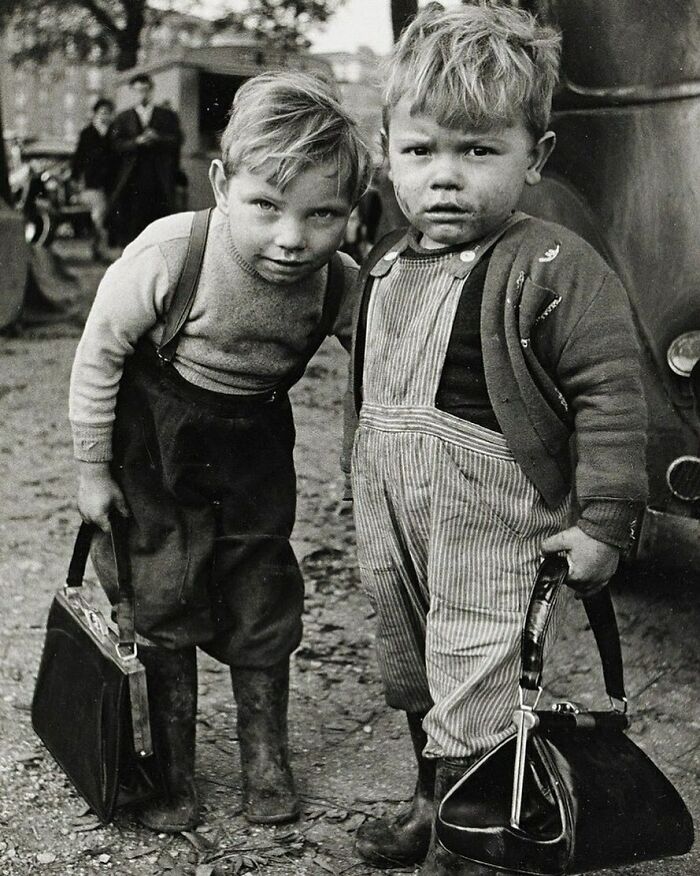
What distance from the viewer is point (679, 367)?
279 centimetres

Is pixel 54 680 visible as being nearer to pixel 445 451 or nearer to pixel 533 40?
pixel 445 451

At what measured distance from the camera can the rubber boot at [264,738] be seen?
2.44 meters

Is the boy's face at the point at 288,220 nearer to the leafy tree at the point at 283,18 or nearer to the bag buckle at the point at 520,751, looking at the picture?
the bag buckle at the point at 520,751

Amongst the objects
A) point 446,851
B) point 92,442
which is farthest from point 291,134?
point 446,851

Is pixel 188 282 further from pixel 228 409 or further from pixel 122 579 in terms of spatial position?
pixel 122 579

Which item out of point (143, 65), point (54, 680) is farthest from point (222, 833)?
point (143, 65)

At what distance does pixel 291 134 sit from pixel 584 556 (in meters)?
0.90

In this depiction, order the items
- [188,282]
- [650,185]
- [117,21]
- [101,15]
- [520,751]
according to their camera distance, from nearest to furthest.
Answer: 1. [520,751]
2. [188,282]
3. [650,185]
4. [101,15]
5. [117,21]

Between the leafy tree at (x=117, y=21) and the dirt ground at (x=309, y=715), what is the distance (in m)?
13.1

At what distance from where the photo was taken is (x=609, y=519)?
1893 millimetres

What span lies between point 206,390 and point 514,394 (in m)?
Answer: 0.68

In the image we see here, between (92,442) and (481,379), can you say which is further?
(92,442)

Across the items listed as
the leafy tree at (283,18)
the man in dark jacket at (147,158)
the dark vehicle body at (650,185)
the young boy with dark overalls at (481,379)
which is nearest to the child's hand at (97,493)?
the young boy with dark overalls at (481,379)

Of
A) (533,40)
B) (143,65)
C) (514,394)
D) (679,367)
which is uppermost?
(533,40)
